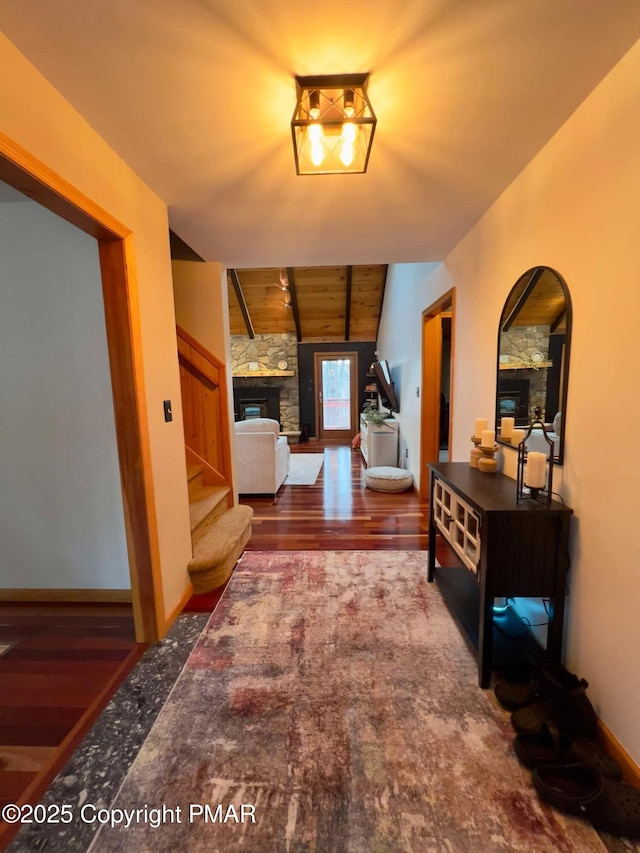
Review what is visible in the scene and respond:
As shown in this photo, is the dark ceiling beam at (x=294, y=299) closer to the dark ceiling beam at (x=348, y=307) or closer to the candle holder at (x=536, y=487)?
the dark ceiling beam at (x=348, y=307)

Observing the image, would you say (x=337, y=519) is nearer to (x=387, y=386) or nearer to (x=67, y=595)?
(x=67, y=595)

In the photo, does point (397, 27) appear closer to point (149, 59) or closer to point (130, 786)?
point (149, 59)

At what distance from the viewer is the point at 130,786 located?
114cm

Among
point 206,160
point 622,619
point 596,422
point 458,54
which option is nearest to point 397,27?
point 458,54

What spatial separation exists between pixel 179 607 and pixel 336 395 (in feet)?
22.2

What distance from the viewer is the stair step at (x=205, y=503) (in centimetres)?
253

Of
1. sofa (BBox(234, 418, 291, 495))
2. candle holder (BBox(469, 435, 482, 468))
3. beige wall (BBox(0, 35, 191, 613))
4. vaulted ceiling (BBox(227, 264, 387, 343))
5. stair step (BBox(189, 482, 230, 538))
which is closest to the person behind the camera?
beige wall (BBox(0, 35, 191, 613))

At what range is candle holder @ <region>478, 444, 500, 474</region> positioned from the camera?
6.48 ft

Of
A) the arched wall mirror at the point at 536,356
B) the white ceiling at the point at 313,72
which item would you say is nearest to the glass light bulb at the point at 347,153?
the white ceiling at the point at 313,72

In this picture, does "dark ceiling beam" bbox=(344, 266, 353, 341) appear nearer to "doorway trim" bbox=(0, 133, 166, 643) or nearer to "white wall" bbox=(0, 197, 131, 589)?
"white wall" bbox=(0, 197, 131, 589)

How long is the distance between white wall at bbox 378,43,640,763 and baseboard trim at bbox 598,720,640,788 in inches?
1.0

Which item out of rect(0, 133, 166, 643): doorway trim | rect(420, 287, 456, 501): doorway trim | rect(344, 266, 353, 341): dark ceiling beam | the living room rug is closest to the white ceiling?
rect(0, 133, 166, 643): doorway trim

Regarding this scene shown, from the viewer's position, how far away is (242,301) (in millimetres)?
6801

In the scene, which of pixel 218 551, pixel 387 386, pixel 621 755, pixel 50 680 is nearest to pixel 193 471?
pixel 218 551
